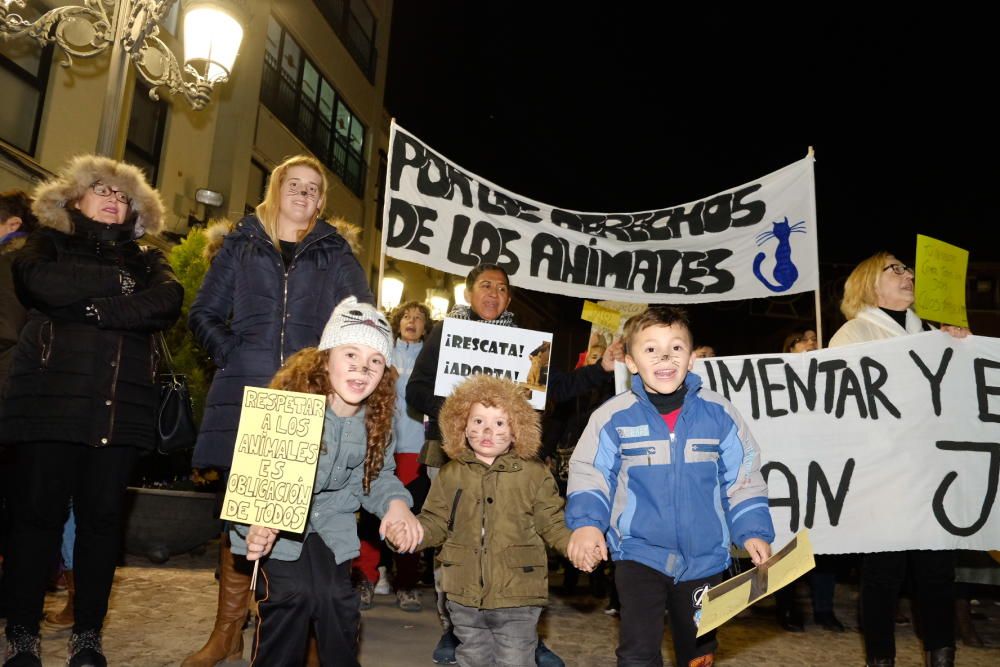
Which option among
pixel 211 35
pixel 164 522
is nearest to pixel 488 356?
pixel 164 522

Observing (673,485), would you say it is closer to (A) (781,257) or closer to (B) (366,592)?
(B) (366,592)

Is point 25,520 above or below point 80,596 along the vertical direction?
above

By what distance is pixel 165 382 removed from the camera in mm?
3701

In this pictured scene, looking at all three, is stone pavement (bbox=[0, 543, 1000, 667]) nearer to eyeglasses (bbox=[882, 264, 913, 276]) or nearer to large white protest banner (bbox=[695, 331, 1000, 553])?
large white protest banner (bbox=[695, 331, 1000, 553])

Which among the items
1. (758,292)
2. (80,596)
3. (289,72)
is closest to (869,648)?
(758,292)

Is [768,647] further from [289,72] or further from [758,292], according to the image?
[289,72]

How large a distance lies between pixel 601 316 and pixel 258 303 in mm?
3625

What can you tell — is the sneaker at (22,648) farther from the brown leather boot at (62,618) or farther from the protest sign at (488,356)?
the protest sign at (488,356)

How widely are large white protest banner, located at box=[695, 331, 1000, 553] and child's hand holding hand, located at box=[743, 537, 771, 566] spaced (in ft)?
5.03

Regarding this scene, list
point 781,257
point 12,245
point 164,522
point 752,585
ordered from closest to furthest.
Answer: point 752,585
point 12,245
point 781,257
point 164,522

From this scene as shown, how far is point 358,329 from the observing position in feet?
10.1

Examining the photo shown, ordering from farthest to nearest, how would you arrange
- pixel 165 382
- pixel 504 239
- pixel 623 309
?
pixel 623 309 → pixel 504 239 → pixel 165 382

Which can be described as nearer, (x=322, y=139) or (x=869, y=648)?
(x=869, y=648)

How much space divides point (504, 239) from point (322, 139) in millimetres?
13741
